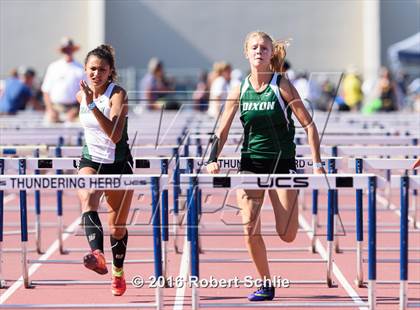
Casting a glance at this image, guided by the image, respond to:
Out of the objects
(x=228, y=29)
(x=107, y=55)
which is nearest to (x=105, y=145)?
(x=107, y=55)

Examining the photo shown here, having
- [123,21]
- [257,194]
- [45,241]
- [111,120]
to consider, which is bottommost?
[45,241]

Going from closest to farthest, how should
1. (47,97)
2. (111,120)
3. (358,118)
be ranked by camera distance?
(111,120) → (47,97) → (358,118)

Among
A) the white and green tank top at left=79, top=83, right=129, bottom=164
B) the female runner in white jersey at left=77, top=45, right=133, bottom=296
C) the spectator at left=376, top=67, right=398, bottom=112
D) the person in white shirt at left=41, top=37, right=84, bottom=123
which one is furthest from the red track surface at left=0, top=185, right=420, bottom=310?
the spectator at left=376, top=67, right=398, bottom=112

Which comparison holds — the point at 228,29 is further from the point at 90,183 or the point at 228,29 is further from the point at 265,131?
the point at 90,183

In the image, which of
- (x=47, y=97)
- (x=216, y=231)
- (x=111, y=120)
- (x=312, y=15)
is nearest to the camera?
(x=111, y=120)

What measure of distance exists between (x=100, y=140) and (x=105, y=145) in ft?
0.17

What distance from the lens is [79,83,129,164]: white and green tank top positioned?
349 inches

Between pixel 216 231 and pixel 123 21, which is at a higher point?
pixel 123 21

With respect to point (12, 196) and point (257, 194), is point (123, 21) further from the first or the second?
point (257, 194)

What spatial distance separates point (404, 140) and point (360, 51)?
31312 millimetres

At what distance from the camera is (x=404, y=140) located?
13.2 m

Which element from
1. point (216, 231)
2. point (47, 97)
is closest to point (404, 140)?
point (216, 231)


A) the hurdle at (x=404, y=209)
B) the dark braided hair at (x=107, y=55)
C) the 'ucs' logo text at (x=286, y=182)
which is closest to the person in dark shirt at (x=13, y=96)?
the dark braided hair at (x=107, y=55)

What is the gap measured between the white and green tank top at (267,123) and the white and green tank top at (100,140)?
0.90 meters
